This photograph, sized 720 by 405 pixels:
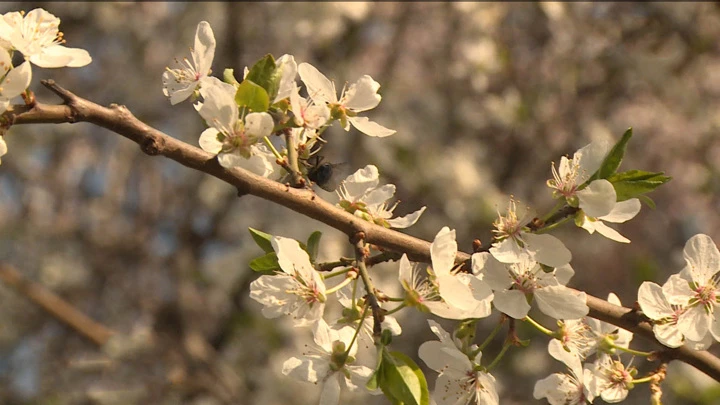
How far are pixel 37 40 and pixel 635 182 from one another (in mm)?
777

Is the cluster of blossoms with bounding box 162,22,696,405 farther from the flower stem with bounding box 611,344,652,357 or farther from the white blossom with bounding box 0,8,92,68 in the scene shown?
the white blossom with bounding box 0,8,92,68

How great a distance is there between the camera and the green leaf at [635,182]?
1.00 metres

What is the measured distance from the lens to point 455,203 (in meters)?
4.48

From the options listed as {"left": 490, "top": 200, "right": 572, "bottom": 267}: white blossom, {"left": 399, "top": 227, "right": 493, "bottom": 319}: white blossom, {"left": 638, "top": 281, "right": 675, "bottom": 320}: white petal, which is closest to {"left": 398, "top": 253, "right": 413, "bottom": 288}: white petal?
{"left": 399, "top": 227, "right": 493, "bottom": 319}: white blossom

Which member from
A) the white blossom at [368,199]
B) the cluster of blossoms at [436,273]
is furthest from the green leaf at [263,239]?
the white blossom at [368,199]

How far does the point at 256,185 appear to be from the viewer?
98 centimetres

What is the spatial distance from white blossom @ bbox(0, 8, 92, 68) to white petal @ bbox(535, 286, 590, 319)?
0.65 m

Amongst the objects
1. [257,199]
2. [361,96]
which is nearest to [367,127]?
[361,96]

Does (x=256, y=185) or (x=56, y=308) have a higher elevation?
(x=256, y=185)

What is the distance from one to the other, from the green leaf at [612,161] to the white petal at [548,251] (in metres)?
0.10

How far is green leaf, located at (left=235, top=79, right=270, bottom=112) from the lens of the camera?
993mm

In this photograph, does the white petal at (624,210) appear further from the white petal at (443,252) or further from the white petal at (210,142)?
the white petal at (210,142)

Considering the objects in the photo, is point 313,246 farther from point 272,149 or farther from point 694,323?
point 694,323

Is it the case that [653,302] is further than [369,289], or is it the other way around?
[653,302]
